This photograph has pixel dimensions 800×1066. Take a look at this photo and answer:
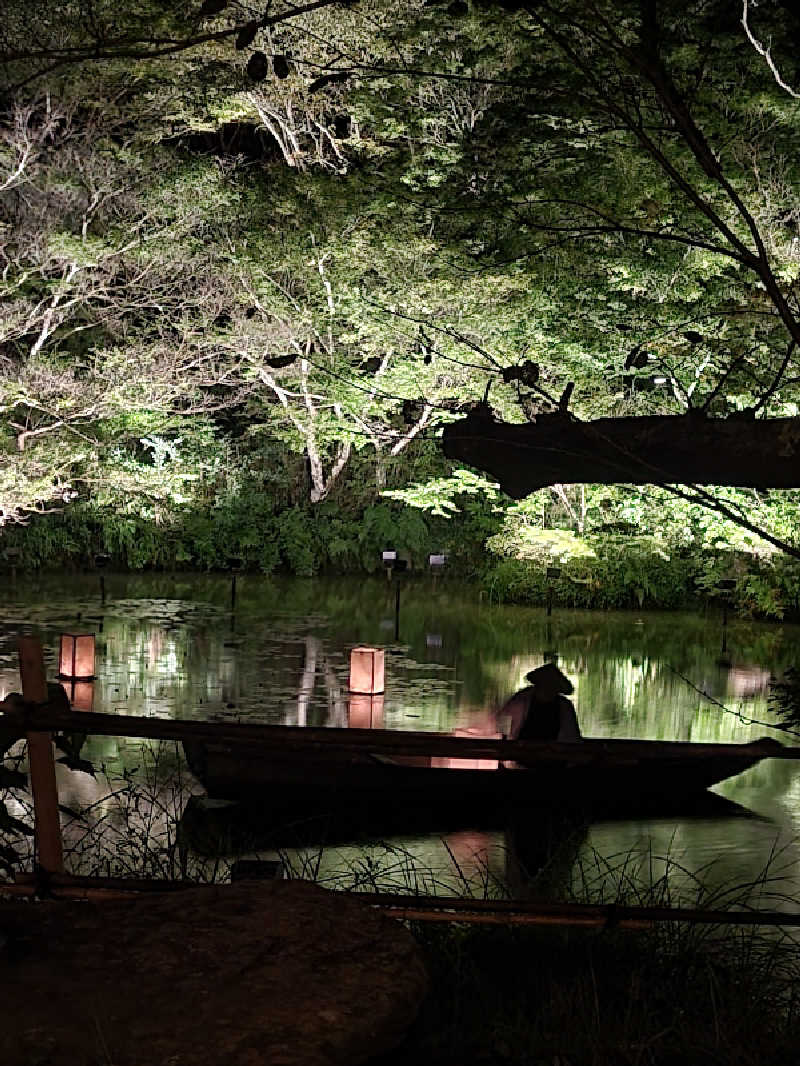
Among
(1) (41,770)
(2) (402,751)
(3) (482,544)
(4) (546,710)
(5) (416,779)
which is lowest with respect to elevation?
(3) (482,544)

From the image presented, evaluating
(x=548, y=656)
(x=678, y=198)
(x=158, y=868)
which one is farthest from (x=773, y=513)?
(x=158, y=868)

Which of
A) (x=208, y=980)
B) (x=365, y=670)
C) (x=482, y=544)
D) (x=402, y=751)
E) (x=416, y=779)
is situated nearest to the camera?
(x=208, y=980)

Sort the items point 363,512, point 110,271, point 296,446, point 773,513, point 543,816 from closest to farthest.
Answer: point 543,816
point 773,513
point 110,271
point 296,446
point 363,512

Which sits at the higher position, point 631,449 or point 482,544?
point 631,449

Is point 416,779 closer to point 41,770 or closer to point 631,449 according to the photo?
point 41,770

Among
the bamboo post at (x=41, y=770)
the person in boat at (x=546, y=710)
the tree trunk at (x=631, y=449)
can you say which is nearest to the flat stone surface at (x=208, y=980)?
the bamboo post at (x=41, y=770)

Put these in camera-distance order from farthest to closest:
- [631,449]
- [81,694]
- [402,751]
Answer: [81,694]
[631,449]
[402,751]

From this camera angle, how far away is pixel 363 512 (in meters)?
26.4

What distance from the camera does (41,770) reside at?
11.7ft

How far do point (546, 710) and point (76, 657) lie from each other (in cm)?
624

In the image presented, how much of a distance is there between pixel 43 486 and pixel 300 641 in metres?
4.99

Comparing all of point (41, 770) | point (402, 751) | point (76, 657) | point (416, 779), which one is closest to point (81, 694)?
point (76, 657)

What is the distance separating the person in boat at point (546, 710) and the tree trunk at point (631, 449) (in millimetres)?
3861

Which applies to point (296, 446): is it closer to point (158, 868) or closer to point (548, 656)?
point (548, 656)
